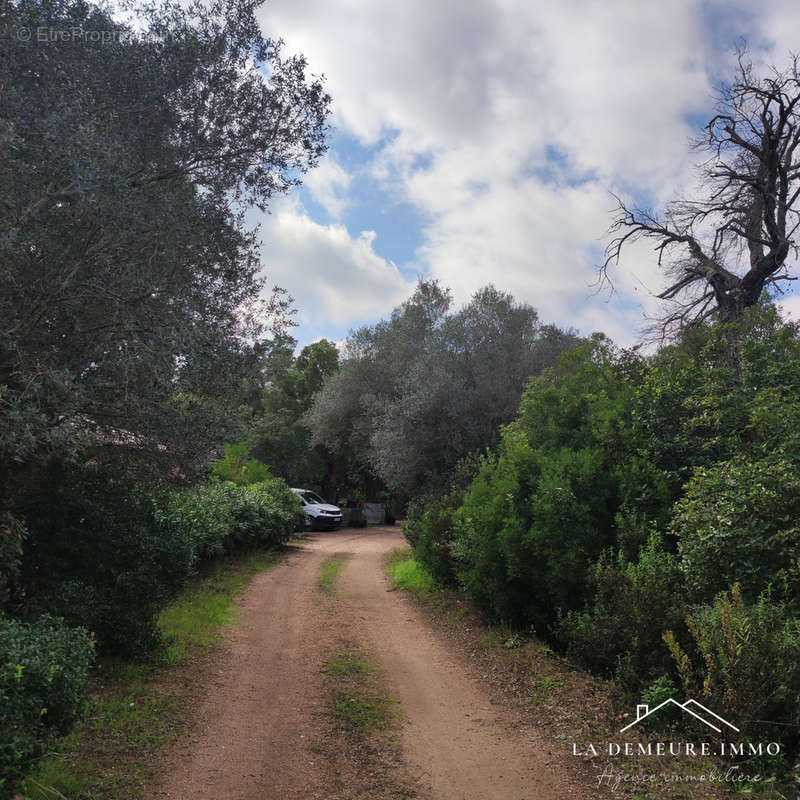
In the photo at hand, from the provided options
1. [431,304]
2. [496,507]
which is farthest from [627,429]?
[431,304]

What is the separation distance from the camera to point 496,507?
905 cm

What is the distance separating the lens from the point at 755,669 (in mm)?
4688

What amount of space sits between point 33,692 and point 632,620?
5.09 meters

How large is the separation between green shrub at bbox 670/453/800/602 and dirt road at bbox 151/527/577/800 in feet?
7.42

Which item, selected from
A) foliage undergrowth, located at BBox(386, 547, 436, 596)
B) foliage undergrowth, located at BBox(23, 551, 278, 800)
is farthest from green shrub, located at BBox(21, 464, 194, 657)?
foliage undergrowth, located at BBox(386, 547, 436, 596)

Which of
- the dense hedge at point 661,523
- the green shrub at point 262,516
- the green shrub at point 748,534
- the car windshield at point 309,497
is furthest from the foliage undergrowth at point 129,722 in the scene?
the car windshield at point 309,497

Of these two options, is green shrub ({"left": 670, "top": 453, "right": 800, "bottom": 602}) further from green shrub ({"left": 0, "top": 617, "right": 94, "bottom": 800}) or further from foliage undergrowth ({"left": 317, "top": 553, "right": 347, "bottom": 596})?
foliage undergrowth ({"left": 317, "top": 553, "right": 347, "bottom": 596})

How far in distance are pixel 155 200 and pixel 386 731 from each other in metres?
5.35

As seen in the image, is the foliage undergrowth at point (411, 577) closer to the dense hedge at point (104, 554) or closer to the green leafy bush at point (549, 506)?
the green leafy bush at point (549, 506)

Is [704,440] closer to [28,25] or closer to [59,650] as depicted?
[59,650]

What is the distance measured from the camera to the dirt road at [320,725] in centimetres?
469

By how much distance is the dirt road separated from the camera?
4.69 metres

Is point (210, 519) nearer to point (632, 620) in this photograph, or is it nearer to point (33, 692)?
point (632, 620)

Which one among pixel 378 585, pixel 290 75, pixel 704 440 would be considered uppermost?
pixel 290 75
